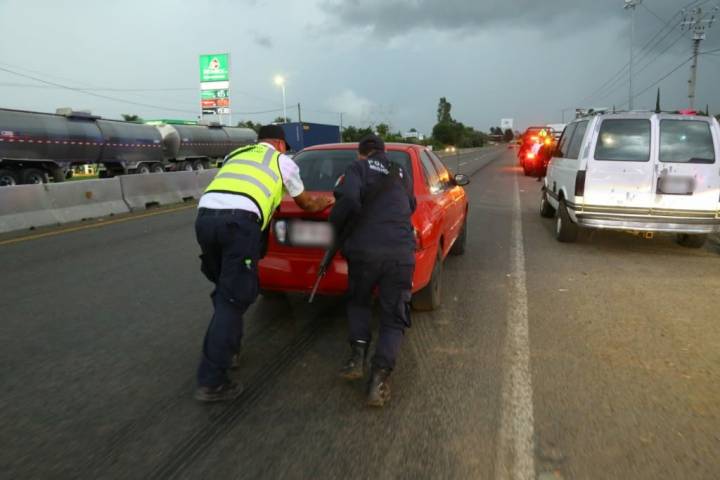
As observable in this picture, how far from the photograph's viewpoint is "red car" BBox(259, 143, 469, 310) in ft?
13.7

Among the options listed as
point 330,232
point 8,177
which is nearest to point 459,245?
point 330,232

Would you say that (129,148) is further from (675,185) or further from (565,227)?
(675,185)

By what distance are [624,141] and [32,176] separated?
1780 cm

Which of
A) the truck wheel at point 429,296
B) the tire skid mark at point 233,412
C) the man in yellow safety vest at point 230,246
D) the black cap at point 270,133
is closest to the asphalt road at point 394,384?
the tire skid mark at point 233,412

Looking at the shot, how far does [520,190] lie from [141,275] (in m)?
13.2

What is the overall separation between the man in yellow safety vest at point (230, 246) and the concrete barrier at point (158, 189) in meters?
10.1

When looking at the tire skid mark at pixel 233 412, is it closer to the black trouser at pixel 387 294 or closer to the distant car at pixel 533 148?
the black trouser at pixel 387 294

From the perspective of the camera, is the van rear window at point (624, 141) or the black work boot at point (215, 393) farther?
the van rear window at point (624, 141)

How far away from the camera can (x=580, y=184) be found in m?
7.37

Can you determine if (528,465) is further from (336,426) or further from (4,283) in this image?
(4,283)

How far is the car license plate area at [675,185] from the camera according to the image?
6922 millimetres

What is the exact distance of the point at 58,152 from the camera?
1867cm

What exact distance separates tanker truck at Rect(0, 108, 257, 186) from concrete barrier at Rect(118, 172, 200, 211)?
602cm

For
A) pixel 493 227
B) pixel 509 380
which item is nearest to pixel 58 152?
pixel 493 227
